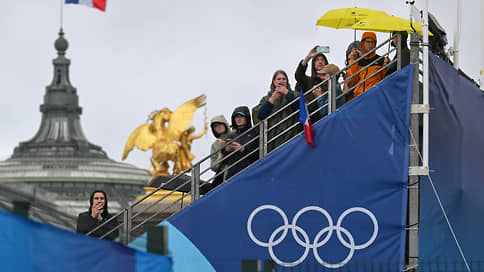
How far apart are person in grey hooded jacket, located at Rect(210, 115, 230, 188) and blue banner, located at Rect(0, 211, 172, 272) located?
5876 mm

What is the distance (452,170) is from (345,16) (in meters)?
3.47

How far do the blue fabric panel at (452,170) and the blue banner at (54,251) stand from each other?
6.50 m

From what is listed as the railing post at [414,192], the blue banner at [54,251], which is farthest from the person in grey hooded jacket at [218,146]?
the blue banner at [54,251]

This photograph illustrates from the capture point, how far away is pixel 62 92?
5285 inches

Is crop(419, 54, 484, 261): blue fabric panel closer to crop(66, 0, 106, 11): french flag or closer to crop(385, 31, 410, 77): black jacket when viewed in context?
crop(385, 31, 410, 77): black jacket

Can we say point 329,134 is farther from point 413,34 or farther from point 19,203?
point 19,203

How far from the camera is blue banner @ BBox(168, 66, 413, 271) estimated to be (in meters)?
15.6

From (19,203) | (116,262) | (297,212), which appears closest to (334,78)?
(297,212)

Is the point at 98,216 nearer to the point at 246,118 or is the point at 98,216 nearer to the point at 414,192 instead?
the point at 246,118

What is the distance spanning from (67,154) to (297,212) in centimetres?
12028

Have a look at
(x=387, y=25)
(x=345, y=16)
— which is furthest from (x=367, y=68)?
→ (x=345, y=16)

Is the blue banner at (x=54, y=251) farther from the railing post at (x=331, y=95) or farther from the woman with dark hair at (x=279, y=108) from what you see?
the railing post at (x=331, y=95)

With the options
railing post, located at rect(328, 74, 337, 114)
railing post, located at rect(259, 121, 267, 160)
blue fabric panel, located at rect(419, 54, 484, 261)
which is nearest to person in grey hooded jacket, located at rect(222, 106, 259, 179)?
railing post, located at rect(259, 121, 267, 160)

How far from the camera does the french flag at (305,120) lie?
15031mm
